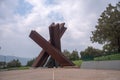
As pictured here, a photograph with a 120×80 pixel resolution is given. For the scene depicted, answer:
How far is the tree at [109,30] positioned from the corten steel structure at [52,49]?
5.81 metres

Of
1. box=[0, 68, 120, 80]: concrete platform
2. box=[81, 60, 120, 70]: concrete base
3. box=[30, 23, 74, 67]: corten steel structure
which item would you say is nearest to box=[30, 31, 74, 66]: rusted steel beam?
box=[30, 23, 74, 67]: corten steel structure

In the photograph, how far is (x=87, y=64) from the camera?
37031 millimetres

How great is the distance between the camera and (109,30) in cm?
3828

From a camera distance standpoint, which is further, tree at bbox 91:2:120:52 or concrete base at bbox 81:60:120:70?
tree at bbox 91:2:120:52

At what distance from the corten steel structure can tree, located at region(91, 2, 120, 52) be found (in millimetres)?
5812

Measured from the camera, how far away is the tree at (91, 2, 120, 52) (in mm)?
38188

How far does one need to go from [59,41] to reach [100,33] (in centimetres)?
699

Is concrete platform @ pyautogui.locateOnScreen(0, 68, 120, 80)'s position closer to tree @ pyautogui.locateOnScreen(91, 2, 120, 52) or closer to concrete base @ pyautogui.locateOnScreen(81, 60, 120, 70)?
concrete base @ pyautogui.locateOnScreen(81, 60, 120, 70)

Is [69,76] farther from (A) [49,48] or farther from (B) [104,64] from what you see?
(A) [49,48]

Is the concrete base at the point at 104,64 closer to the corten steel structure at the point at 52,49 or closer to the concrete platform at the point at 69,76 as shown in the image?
the corten steel structure at the point at 52,49

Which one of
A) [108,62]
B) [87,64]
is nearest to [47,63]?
[87,64]

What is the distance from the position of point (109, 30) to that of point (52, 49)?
371 inches

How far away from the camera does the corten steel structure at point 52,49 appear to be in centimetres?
3988

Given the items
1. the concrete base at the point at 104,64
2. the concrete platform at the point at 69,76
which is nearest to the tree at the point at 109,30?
the concrete base at the point at 104,64
